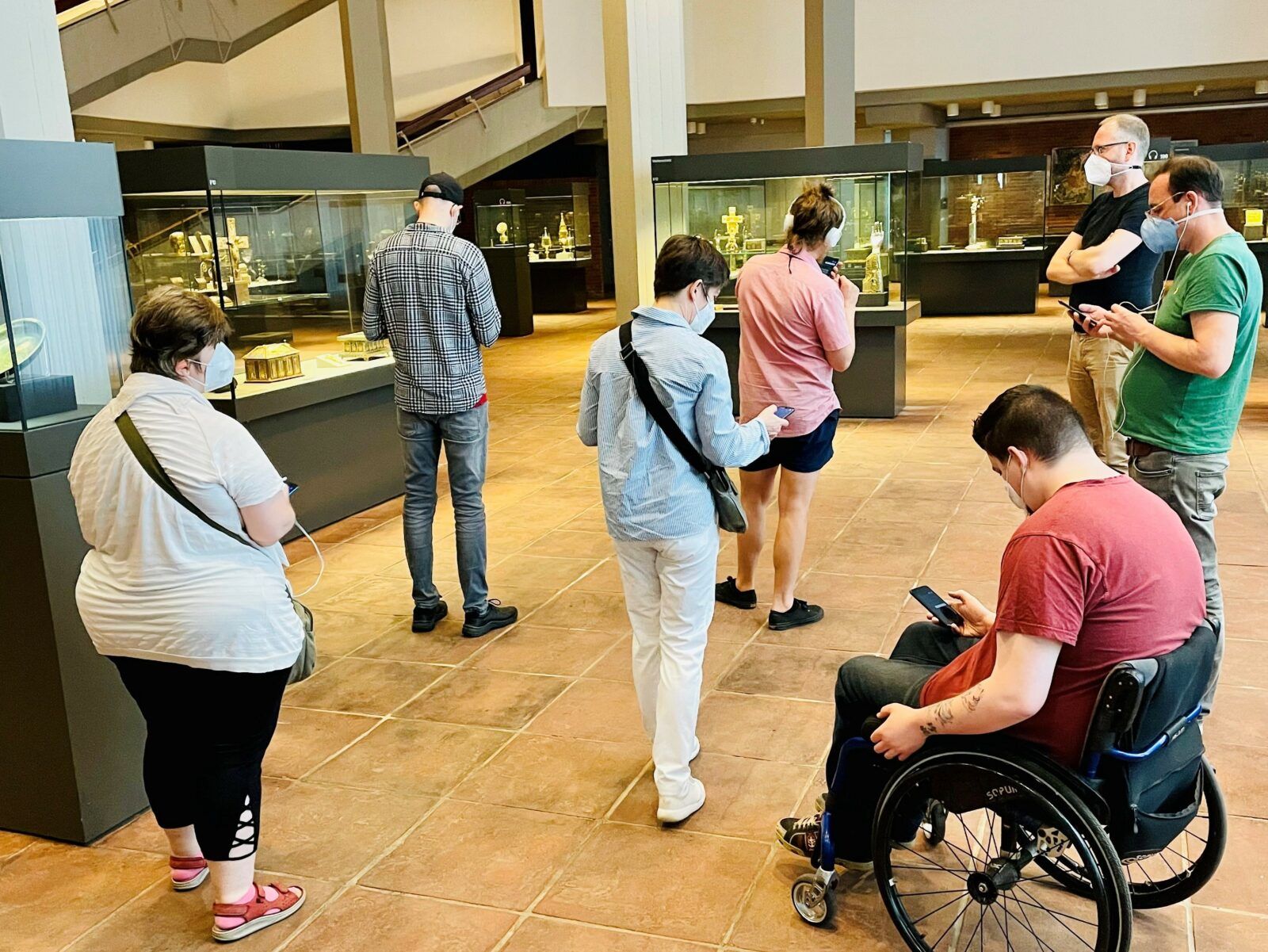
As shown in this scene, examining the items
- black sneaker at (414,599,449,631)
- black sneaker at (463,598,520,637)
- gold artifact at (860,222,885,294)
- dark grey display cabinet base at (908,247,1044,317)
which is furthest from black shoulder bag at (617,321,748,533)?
dark grey display cabinet base at (908,247,1044,317)

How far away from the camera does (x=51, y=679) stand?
3.26 metres

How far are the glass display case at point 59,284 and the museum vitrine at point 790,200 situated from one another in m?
5.78

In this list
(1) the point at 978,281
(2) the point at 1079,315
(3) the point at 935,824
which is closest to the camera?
(3) the point at 935,824

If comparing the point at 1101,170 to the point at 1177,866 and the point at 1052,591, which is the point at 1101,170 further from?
the point at 1052,591

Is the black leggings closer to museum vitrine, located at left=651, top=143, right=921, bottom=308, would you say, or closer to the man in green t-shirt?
the man in green t-shirt

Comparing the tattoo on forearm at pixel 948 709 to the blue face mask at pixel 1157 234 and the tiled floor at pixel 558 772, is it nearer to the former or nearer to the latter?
the tiled floor at pixel 558 772

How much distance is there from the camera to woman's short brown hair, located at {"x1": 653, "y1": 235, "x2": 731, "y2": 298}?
315 centimetres

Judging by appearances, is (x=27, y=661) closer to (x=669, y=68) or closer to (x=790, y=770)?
(x=790, y=770)

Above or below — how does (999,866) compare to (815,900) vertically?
above

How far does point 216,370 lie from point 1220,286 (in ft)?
8.98

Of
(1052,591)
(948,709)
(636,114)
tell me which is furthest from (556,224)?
(1052,591)

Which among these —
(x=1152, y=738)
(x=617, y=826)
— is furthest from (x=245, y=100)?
(x=1152, y=738)

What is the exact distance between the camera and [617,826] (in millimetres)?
3318

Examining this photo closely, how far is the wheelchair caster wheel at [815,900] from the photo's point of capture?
2.75m
